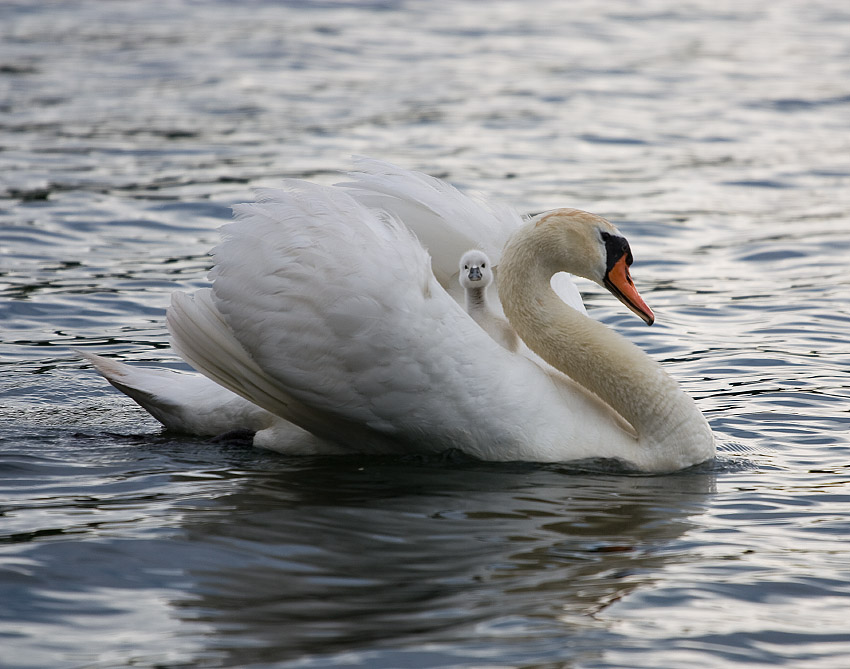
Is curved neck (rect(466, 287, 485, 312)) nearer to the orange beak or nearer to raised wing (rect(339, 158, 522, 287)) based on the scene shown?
raised wing (rect(339, 158, 522, 287))

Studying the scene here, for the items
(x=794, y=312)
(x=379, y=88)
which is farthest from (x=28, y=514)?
(x=379, y=88)

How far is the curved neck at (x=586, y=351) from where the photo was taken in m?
6.68

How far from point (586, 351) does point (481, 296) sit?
618mm

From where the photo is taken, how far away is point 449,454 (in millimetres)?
6551

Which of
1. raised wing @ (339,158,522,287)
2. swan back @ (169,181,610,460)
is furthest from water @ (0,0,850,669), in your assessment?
raised wing @ (339,158,522,287)

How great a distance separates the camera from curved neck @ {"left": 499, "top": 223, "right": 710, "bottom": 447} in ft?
21.9

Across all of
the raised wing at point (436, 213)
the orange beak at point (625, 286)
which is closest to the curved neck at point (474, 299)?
the raised wing at point (436, 213)

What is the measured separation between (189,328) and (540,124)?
10.5 metres

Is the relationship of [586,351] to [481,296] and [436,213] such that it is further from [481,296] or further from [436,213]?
[436,213]

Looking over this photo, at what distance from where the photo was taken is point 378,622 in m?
4.73

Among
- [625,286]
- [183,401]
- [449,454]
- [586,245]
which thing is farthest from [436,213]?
[183,401]

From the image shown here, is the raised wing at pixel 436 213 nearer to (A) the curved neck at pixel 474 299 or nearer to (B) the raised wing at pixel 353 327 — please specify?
(A) the curved neck at pixel 474 299

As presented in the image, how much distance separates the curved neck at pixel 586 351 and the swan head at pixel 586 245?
4 cm

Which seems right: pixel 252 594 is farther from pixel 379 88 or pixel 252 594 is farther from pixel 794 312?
pixel 379 88
